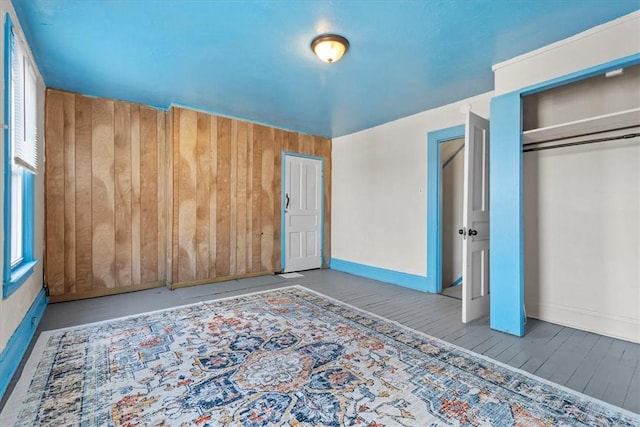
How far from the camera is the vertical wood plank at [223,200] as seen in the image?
4.54 m

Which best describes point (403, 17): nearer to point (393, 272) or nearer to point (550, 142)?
point (550, 142)

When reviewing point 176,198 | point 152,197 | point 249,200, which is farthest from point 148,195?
point 249,200

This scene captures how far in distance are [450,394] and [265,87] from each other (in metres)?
3.39

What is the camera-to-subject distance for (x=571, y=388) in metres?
1.85

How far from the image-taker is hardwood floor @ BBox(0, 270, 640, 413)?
197cm

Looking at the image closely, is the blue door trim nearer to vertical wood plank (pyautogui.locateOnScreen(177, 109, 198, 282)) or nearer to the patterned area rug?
the patterned area rug

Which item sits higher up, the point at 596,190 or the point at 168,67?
the point at 168,67

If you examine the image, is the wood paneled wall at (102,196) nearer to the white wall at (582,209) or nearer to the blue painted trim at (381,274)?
the blue painted trim at (381,274)

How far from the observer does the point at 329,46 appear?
2467 mm

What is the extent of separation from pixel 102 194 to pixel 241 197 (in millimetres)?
1819

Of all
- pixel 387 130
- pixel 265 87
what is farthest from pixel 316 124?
pixel 265 87

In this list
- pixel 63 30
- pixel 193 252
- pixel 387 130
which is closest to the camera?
pixel 63 30

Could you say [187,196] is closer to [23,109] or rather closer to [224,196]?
[224,196]

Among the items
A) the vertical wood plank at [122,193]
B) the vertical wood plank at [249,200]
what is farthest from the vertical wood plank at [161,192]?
the vertical wood plank at [249,200]
